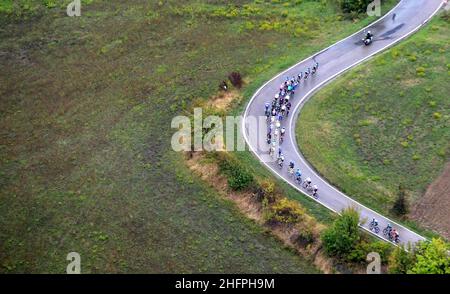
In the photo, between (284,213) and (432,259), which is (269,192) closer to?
(284,213)

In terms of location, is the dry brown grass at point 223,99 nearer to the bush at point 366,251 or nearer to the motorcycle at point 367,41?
the motorcycle at point 367,41

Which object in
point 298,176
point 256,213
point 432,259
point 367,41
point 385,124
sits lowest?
point 432,259

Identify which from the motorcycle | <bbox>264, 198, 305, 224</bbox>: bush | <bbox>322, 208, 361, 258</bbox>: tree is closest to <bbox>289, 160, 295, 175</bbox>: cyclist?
<bbox>264, 198, 305, 224</bbox>: bush

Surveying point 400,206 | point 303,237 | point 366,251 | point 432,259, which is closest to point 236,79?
point 303,237

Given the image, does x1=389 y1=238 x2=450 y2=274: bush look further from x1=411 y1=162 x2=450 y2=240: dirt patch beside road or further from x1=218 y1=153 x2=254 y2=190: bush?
x1=218 y1=153 x2=254 y2=190: bush

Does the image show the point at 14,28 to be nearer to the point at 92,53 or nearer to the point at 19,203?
the point at 92,53
